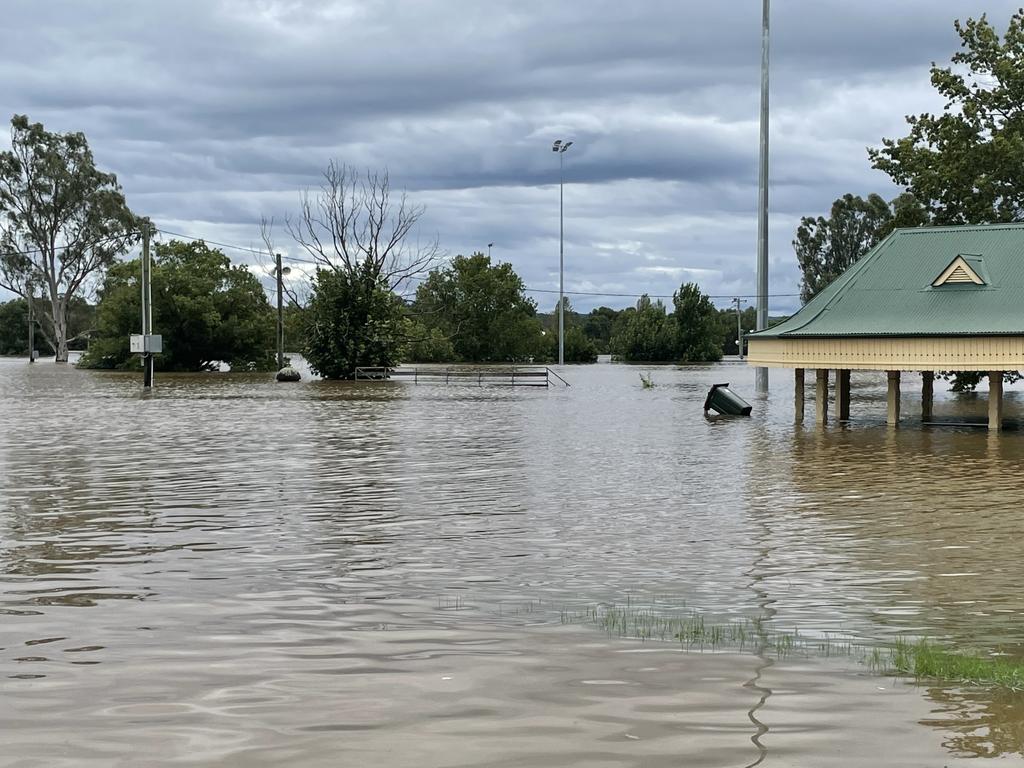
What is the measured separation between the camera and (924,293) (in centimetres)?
2783

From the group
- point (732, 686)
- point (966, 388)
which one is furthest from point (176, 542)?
point (966, 388)

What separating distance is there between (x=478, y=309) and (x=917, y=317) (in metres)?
95.0

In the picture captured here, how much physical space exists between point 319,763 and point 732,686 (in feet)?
7.36

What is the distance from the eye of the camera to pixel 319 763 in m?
5.03

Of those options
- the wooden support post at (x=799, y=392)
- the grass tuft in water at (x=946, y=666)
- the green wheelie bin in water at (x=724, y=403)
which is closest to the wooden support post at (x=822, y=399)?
the wooden support post at (x=799, y=392)

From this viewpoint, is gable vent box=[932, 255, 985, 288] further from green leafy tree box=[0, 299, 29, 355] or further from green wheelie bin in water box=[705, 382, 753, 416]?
green leafy tree box=[0, 299, 29, 355]

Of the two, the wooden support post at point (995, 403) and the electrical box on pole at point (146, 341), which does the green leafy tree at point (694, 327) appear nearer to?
the electrical box on pole at point (146, 341)

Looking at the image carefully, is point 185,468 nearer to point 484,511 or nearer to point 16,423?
point 484,511

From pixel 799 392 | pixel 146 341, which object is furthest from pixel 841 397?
pixel 146 341

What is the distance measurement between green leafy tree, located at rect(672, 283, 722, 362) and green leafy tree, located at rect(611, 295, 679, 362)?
2.55 ft

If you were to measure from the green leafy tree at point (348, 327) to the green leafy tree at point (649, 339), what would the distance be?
2573 inches

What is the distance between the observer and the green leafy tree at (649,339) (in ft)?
419

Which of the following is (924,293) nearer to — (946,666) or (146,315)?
(946,666)

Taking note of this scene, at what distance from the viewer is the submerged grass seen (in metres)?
6.39
